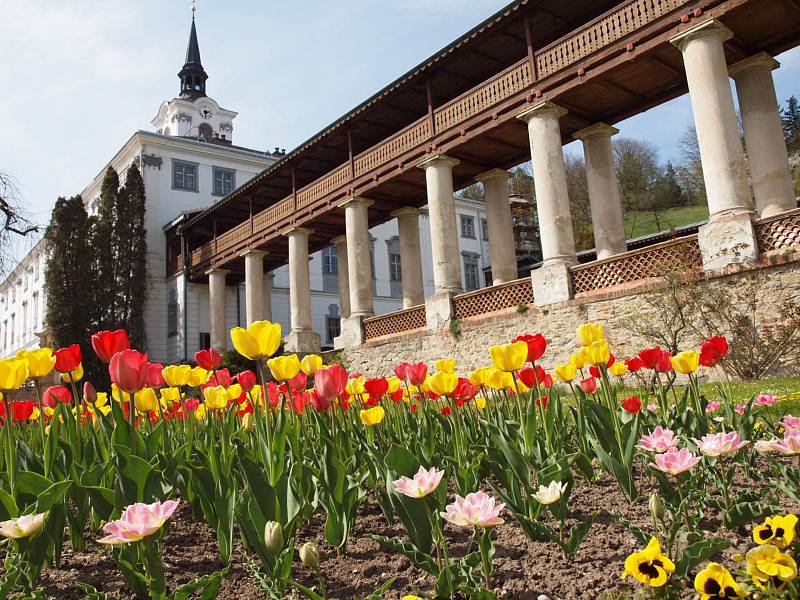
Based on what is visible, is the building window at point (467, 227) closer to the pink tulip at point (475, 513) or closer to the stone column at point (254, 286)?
the stone column at point (254, 286)

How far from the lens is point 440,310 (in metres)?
15.9

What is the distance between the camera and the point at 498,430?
2617 mm

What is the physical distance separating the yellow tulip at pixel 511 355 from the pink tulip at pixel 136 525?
5.03 feet

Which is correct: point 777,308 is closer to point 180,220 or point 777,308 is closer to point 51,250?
point 180,220

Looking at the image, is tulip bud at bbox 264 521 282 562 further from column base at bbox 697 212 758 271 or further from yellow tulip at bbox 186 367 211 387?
column base at bbox 697 212 758 271

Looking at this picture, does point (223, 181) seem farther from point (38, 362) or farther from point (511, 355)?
point (511, 355)

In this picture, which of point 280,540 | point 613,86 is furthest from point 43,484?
point 613,86

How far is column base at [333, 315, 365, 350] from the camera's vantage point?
18625mm

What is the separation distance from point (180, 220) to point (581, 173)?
3292 cm

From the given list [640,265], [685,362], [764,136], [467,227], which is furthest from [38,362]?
[467,227]

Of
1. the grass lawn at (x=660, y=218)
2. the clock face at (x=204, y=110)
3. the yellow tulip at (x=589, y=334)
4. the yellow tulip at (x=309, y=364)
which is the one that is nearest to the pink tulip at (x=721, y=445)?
the yellow tulip at (x=589, y=334)

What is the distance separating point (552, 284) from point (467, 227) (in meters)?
29.0

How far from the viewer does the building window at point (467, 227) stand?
41531mm

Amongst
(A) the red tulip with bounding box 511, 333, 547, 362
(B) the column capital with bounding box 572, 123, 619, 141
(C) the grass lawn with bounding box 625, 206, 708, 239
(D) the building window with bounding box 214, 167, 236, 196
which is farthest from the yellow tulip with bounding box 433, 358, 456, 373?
(C) the grass lawn with bounding box 625, 206, 708, 239
